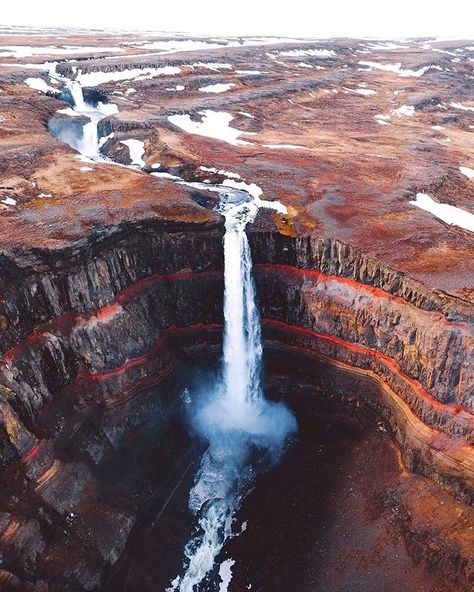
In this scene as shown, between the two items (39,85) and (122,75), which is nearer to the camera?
(39,85)

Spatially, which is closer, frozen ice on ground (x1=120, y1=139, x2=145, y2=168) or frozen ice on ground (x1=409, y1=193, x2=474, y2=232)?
frozen ice on ground (x1=409, y1=193, x2=474, y2=232)

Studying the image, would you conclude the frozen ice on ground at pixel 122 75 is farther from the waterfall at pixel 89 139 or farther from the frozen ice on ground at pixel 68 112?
the waterfall at pixel 89 139

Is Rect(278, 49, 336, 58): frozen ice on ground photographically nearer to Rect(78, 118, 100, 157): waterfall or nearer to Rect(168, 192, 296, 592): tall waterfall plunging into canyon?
Rect(78, 118, 100, 157): waterfall

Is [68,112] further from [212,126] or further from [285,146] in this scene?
[285,146]

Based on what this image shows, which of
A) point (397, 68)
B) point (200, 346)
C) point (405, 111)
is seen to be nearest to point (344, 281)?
point (200, 346)

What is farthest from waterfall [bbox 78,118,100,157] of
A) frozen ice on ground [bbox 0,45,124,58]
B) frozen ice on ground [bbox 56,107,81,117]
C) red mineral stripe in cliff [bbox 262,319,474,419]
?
frozen ice on ground [bbox 0,45,124,58]

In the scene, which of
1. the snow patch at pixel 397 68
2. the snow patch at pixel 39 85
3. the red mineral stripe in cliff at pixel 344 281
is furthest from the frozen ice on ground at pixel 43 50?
the red mineral stripe in cliff at pixel 344 281

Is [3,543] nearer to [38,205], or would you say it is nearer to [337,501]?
[337,501]
